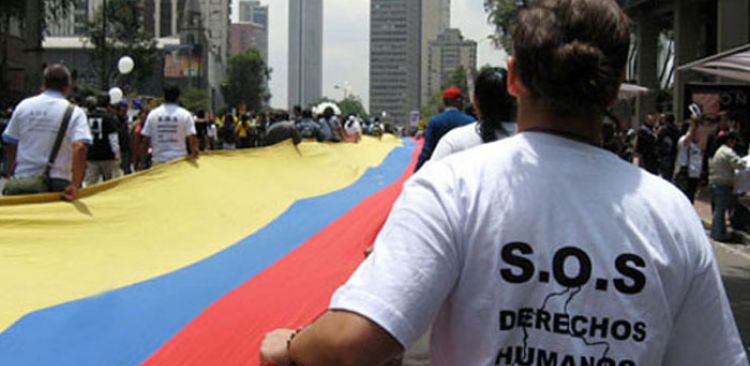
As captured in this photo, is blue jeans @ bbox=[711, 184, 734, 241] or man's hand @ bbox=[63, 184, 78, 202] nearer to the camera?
man's hand @ bbox=[63, 184, 78, 202]

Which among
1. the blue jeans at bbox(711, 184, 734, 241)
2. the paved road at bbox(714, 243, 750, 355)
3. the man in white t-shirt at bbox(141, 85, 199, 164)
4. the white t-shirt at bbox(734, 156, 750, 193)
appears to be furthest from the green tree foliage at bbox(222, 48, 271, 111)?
the man in white t-shirt at bbox(141, 85, 199, 164)

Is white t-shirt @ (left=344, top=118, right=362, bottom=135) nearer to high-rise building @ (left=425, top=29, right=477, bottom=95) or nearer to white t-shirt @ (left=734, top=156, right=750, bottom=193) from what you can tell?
white t-shirt @ (left=734, top=156, right=750, bottom=193)

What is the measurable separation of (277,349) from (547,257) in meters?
0.54

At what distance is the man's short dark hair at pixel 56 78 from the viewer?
7.34m

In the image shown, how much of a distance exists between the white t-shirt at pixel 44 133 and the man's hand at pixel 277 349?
5857 millimetres

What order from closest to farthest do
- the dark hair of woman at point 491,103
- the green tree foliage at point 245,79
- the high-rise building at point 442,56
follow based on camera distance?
the dark hair of woman at point 491,103 → the green tree foliage at point 245,79 → the high-rise building at point 442,56

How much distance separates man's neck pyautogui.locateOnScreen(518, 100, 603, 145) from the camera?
69.3 inches

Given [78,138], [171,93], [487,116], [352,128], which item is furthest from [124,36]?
[487,116]

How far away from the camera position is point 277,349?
1.76 m

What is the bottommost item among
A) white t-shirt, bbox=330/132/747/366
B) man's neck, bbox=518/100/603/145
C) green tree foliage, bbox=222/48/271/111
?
white t-shirt, bbox=330/132/747/366

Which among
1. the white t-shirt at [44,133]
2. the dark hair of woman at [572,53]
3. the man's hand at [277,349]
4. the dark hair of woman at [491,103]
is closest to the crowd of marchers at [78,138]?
the white t-shirt at [44,133]

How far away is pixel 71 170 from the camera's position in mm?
7273

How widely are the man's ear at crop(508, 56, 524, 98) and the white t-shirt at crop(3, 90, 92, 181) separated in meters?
5.98

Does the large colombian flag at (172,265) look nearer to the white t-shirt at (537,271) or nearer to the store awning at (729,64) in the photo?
the white t-shirt at (537,271)
